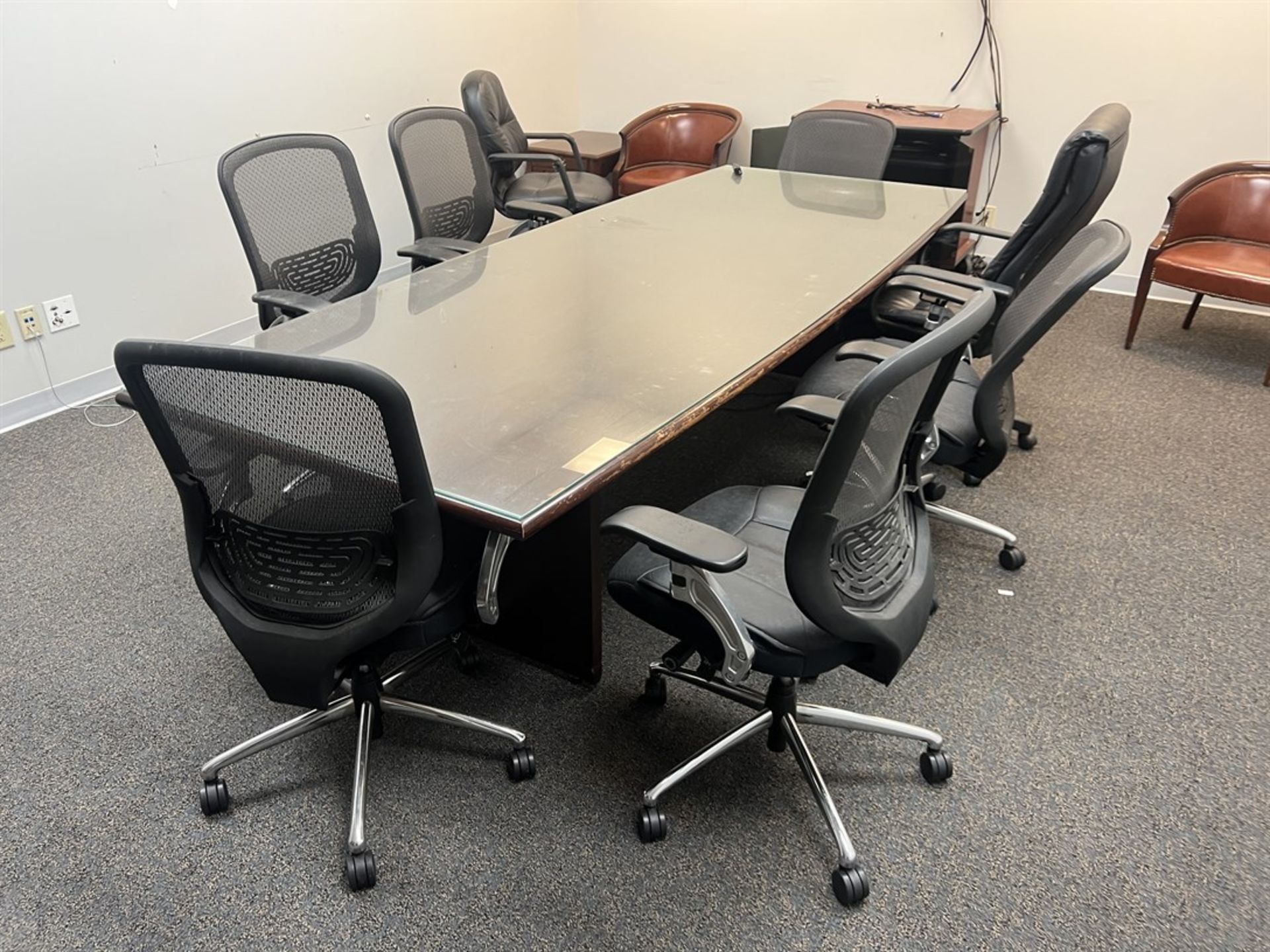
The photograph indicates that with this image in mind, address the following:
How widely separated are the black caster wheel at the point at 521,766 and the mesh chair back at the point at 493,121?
2750 millimetres

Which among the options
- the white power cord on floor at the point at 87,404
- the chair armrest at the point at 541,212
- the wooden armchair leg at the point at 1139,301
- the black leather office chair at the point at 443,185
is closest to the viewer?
the black leather office chair at the point at 443,185

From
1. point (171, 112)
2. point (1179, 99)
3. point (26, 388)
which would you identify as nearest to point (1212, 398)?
point (1179, 99)

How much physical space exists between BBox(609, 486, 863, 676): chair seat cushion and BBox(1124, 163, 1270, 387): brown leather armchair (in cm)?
272

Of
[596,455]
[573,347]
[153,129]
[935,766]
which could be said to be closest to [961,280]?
[573,347]

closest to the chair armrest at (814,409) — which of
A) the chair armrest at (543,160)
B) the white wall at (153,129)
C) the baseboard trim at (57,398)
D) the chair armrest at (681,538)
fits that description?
the chair armrest at (681,538)

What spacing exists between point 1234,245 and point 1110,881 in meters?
3.14

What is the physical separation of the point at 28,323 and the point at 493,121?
2.04 meters

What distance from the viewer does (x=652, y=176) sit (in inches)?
191

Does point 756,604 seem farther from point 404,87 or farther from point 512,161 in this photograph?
point 404,87

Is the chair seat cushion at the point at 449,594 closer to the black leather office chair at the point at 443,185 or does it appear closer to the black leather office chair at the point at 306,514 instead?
the black leather office chair at the point at 306,514

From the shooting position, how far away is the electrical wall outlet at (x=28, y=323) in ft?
9.83

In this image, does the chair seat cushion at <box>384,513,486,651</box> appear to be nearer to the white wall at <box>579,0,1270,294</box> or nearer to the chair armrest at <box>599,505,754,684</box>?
the chair armrest at <box>599,505,754,684</box>

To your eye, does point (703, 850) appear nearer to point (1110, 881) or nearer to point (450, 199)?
point (1110, 881)

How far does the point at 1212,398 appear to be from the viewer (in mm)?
3322
